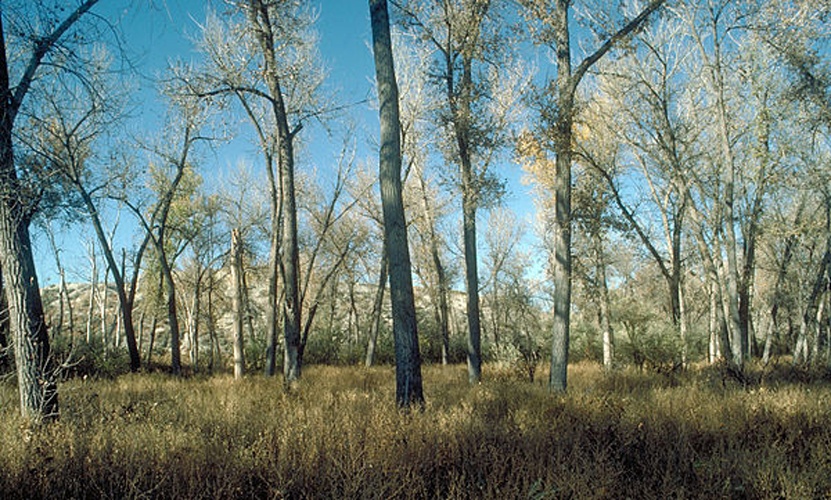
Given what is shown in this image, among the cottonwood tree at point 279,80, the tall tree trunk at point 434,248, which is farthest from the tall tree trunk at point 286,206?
the tall tree trunk at point 434,248

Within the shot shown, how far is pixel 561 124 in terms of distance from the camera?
27.7 feet

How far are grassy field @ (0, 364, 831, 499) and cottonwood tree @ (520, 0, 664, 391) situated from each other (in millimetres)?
2081

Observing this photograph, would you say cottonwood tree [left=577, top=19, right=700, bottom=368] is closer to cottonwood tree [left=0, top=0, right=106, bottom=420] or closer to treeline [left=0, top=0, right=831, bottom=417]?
treeline [left=0, top=0, right=831, bottom=417]

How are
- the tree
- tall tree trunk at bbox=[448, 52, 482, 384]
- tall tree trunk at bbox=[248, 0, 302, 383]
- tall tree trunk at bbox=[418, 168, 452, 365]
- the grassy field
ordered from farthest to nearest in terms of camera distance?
tall tree trunk at bbox=[418, 168, 452, 365], tall tree trunk at bbox=[448, 52, 482, 384], tall tree trunk at bbox=[248, 0, 302, 383], the tree, the grassy field

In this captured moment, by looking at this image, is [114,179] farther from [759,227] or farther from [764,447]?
[759,227]

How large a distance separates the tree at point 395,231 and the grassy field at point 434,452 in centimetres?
51

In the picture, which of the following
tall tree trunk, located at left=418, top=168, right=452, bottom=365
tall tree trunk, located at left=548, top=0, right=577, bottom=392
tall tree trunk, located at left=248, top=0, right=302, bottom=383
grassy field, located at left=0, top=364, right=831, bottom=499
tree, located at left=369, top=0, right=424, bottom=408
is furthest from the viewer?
tall tree trunk, located at left=418, top=168, right=452, bottom=365

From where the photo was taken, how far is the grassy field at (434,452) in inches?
131

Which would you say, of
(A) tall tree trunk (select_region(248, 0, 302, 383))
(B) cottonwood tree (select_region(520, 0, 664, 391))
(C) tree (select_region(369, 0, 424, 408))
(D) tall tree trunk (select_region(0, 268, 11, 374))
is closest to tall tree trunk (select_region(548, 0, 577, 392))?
(B) cottonwood tree (select_region(520, 0, 664, 391))

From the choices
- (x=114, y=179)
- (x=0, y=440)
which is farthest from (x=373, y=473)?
(x=114, y=179)

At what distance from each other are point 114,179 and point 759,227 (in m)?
Answer: 21.3

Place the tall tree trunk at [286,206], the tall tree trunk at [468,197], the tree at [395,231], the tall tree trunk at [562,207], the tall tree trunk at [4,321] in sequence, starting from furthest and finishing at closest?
the tall tree trunk at [468,197] → the tall tree trunk at [286,206] → the tall tree trunk at [562,207] → the tree at [395,231] → the tall tree trunk at [4,321]

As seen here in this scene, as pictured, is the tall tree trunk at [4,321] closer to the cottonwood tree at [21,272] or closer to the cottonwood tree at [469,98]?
the cottonwood tree at [21,272]

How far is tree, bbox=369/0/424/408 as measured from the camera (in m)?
6.31
